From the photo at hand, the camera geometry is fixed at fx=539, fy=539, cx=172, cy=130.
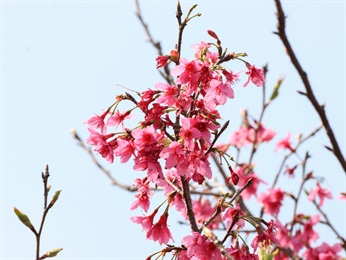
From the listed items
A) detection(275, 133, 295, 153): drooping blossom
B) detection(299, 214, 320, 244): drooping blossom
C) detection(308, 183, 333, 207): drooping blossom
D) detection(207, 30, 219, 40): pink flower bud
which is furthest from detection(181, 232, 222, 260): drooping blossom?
detection(275, 133, 295, 153): drooping blossom

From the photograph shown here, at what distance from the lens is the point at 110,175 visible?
6.13 meters

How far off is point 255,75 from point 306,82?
0.42 m

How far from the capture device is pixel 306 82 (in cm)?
332

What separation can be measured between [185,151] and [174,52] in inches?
24.5

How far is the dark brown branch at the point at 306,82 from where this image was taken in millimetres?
3199

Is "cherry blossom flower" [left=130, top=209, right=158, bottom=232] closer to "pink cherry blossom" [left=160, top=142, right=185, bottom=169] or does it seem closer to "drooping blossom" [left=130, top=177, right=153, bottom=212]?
"drooping blossom" [left=130, top=177, right=153, bottom=212]

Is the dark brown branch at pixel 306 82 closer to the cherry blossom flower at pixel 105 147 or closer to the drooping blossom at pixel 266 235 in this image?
the drooping blossom at pixel 266 235

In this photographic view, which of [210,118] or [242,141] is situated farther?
[242,141]

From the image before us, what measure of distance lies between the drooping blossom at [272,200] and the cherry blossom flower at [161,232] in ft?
12.3

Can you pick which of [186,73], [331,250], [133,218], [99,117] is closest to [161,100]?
[186,73]

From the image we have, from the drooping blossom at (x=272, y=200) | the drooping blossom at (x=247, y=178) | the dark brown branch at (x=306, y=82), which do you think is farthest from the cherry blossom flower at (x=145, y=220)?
the drooping blossom at (x=272, y=200)

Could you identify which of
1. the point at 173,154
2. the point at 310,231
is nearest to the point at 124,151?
the point at 173,154

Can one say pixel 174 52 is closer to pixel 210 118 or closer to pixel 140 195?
pixel 210 118

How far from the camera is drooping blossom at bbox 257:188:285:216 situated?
6.54 m
